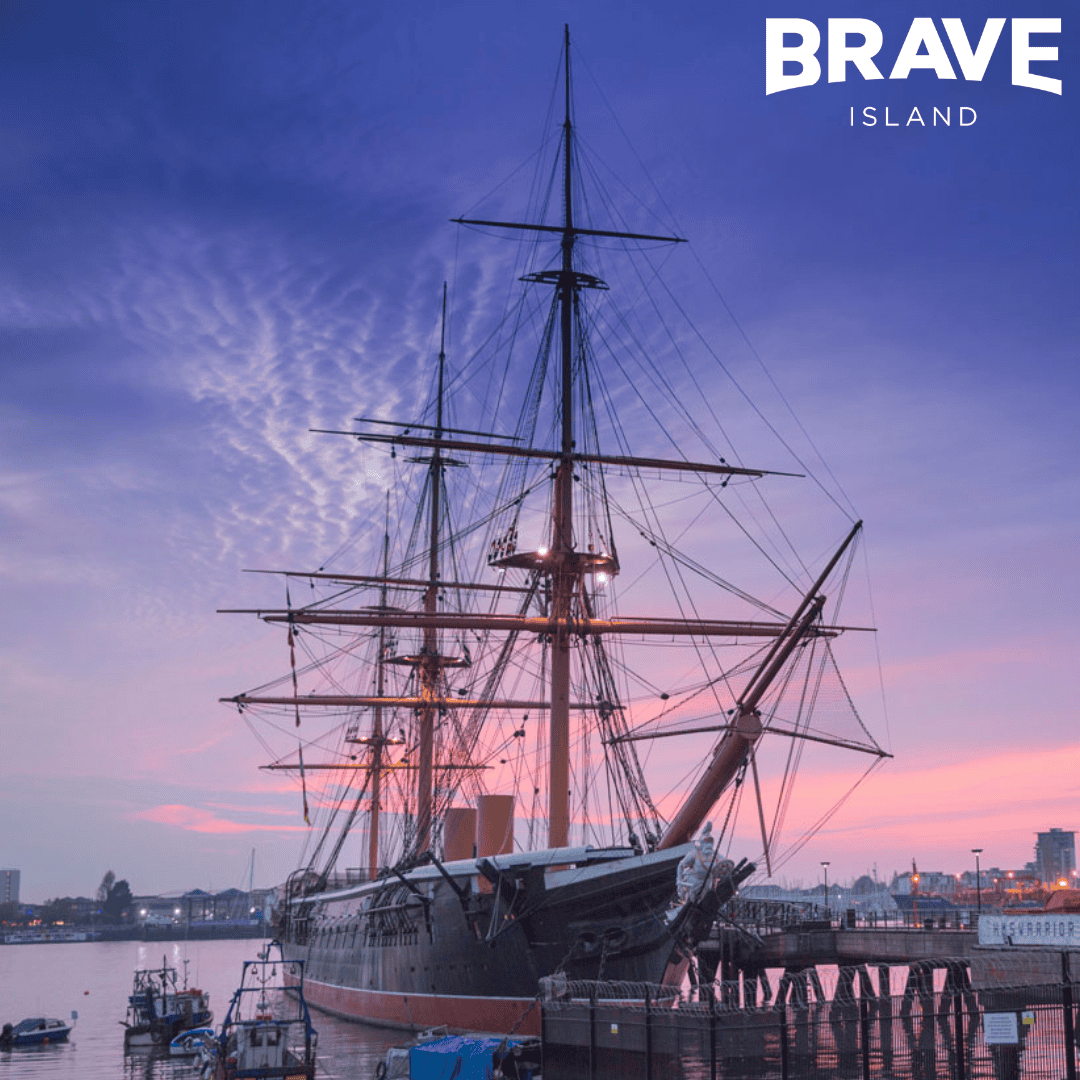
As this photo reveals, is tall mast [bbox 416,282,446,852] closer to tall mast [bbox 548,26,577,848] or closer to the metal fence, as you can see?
tall mast [bbox 548,26,577,848]

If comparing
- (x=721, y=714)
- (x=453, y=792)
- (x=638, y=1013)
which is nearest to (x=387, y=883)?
(x=453, y=792)

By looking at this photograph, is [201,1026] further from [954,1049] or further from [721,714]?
[954,1049]

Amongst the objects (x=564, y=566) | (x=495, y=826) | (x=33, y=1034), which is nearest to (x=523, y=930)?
(x=495, y=826)

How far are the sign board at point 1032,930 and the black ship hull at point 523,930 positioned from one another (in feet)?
24.4

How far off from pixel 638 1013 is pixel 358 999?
99.4ft

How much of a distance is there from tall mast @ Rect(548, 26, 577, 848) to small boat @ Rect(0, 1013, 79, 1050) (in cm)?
3174

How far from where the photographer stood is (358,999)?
5109 cm

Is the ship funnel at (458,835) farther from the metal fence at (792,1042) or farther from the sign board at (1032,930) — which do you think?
the metal fence at (792,1042)

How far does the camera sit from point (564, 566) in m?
45.2

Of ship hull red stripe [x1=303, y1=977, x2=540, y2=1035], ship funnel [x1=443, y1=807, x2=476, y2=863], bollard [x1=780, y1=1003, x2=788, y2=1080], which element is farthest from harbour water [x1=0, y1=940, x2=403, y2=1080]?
bollard [x1=780, y1=1003, x2=788, y2=1080]

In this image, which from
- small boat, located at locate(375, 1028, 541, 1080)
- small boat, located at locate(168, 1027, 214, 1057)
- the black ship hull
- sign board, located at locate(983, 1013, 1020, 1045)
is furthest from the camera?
small boat, located at locate(168, 1027, 214, 1057)

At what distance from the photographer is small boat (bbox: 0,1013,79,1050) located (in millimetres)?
57688

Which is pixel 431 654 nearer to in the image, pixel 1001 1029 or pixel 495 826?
pixel 495 826

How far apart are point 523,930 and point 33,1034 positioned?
3376cm
